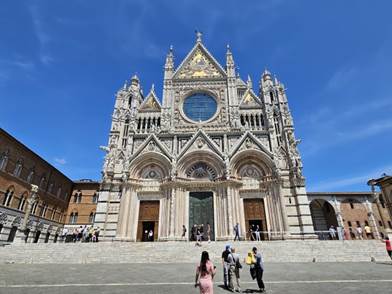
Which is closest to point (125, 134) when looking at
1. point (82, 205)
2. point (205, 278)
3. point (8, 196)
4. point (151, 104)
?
point (151, 104)

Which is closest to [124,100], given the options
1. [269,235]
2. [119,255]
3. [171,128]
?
[171,128]

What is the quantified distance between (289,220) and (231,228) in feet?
16.1

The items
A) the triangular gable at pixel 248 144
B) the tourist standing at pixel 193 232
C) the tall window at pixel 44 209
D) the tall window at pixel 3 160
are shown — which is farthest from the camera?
the tall window at pixel 44 209

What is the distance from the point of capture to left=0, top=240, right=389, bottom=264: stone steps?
42.5 ft

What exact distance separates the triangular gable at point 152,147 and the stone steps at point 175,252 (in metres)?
9.45

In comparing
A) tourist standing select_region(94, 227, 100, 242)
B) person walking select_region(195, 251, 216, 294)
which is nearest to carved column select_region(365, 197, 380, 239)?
tourist standing select_region(94, 227, 100, 242)

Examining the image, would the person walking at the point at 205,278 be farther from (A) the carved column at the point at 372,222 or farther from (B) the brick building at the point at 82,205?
(A) the carved column at the point at 372,222

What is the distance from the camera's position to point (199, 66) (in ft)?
94.8

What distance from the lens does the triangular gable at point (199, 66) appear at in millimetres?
27858

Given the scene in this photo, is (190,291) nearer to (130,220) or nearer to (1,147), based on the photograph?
(130,220)

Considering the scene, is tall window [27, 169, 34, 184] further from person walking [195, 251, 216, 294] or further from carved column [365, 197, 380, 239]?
carved column [365, 197, 380, 239]

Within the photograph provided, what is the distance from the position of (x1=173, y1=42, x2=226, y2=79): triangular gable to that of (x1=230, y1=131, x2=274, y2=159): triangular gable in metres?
8.97

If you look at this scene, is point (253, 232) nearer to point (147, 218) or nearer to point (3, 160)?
point (147, 218)

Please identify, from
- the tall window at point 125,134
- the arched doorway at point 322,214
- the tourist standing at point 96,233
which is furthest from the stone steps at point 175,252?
the arched doorway at point 322,214
